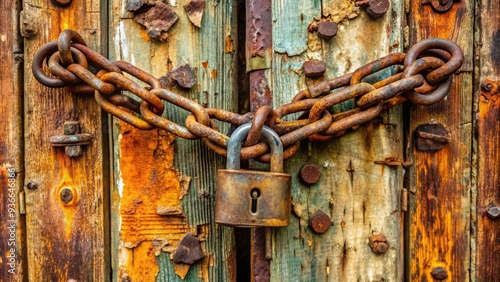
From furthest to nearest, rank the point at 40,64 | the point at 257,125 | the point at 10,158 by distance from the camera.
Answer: the point at 10,158, the point at 40,64, the point at 257,125

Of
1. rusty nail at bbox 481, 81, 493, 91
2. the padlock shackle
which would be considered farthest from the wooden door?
the padlock shackle

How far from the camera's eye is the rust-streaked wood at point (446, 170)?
3.36ft

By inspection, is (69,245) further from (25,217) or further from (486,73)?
(486,73)

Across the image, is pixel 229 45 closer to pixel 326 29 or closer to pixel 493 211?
pixel 326 29

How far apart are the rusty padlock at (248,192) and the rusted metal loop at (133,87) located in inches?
7.2

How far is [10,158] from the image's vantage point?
42.1 inches

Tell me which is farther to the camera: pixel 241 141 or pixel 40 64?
pixel 40 64

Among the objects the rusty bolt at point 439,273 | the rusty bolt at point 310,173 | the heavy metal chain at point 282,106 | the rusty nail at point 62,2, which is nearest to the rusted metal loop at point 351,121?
the heavy metal chain at point 282,106

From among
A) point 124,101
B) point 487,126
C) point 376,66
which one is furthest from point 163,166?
point 487,126

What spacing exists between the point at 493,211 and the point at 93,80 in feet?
3.16

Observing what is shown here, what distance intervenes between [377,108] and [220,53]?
39cm

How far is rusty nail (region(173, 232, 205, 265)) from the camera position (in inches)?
38.9

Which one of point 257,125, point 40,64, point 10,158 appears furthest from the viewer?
point 10,158

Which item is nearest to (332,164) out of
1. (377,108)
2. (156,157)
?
(377,108)
